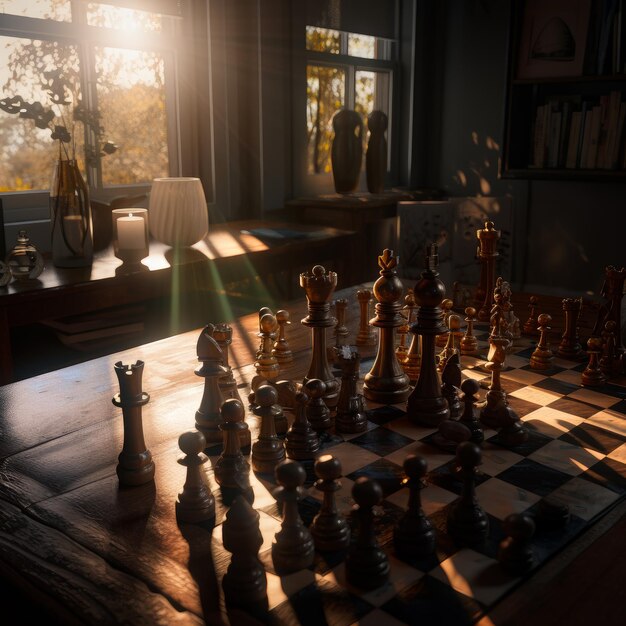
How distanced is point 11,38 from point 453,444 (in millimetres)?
2676

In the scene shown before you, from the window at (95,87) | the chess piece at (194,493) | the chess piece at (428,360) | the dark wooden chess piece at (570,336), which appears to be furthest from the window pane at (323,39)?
the chess piece at (194,493)

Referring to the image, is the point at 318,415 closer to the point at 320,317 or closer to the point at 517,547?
the point at 320,317

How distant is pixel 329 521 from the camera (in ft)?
2.66

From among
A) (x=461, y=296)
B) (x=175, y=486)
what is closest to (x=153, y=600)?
(x=175, y=486)

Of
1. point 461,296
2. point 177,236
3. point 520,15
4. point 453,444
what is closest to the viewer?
point 453,444

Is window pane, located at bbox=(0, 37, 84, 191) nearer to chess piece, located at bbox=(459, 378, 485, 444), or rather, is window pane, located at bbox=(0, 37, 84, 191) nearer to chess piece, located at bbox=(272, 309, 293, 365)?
chess piece, located at bbox=(272, 309, 293, 365)

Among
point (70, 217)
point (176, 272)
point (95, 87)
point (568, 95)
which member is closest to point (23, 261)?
point (70, 217)

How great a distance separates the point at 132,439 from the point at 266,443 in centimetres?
19

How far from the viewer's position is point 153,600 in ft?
2.32

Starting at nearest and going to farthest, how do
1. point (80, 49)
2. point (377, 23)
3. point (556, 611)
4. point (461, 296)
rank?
point (556, 611)
point (461, 296)
point (80, 49)
point (377, 23)

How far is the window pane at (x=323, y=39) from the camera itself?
408 cm

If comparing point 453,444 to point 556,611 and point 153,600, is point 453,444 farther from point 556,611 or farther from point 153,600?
point 153,600

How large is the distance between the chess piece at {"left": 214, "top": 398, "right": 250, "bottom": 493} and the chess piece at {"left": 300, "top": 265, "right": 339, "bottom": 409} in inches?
11.8

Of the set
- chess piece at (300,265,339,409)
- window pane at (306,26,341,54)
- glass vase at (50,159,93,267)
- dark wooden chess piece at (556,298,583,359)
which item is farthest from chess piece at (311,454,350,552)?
window pane at (306,26,341,54)
